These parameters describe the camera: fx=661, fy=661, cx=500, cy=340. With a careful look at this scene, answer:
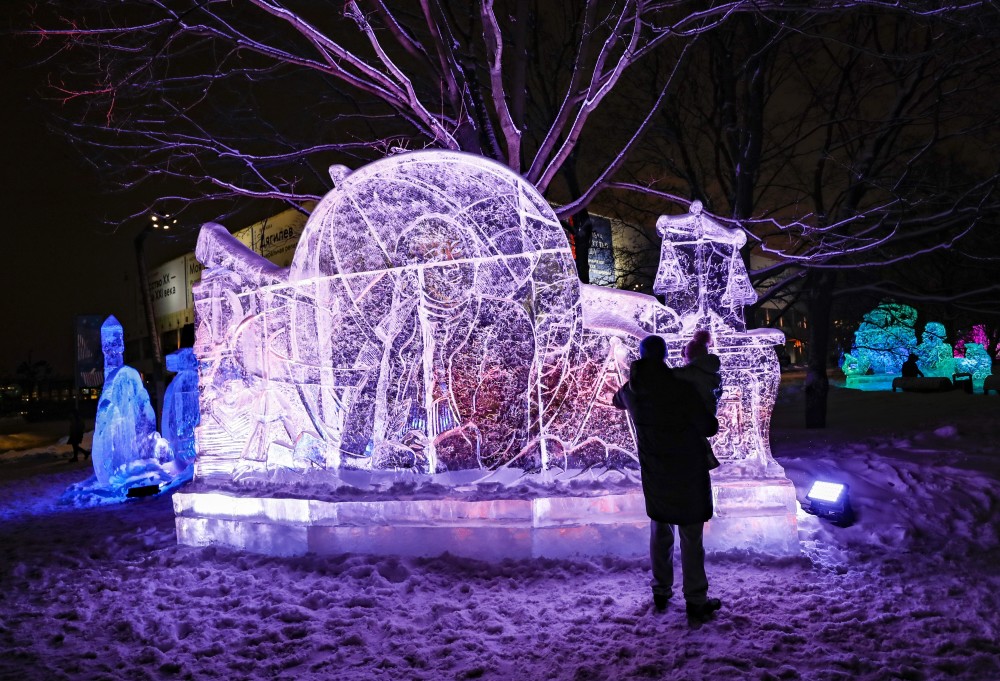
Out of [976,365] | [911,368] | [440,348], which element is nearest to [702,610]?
[440,348]

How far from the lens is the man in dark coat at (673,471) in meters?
4.08

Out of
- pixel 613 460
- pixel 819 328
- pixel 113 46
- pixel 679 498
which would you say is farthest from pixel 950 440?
pixel 113 46

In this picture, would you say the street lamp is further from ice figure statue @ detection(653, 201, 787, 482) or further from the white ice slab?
ice figure statue @ detection(653, 201, 787, 482)

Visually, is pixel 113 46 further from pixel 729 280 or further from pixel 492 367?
pixel 729 280

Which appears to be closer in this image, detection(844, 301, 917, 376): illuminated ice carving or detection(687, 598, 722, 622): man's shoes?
detection(687, 598, 722, 622): man's shoes

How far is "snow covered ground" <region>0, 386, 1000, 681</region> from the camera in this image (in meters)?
3.59

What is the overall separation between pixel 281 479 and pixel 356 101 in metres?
7.70

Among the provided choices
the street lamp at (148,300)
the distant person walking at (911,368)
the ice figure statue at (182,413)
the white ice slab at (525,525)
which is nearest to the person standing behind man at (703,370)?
the white ice slab at (525,525)

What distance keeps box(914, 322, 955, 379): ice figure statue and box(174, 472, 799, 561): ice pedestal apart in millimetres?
19730

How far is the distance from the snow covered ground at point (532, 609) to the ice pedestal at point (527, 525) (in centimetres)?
16

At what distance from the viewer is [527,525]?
5340 millimetres

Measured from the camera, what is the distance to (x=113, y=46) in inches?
328

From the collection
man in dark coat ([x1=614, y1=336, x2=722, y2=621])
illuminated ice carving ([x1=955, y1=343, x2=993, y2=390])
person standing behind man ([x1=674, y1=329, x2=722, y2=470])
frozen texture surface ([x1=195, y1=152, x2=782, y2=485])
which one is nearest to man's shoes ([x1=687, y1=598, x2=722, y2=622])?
man in dark coat ([x1=614, y1=336, x2=722, y2=621])

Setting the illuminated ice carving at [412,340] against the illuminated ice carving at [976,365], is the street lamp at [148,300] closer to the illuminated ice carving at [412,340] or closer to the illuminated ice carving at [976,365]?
the illuminated ice carving at [412,340]
